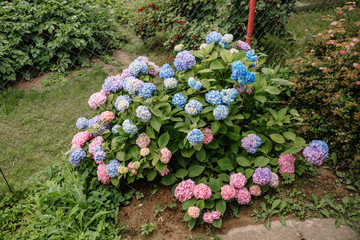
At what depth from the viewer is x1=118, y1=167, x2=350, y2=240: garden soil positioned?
85.1 inches

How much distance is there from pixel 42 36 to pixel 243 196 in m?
4.12

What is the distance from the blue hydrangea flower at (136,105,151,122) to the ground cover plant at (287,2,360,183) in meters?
1.49

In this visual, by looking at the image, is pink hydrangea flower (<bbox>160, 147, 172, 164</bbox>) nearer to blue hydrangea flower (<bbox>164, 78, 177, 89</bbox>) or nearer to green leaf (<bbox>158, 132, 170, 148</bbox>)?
green leaf (<bbox>158, 132, 170, 148</bbox>)

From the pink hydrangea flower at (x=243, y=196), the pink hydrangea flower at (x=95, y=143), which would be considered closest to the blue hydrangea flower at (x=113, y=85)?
the pink hydrangea flower at (x=95, y=143)

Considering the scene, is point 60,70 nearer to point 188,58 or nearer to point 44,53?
point 44,53

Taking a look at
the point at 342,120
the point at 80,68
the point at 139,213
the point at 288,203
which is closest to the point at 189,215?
the point at 139,213

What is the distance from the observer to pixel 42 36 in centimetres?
451

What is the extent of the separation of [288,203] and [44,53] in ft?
13.6

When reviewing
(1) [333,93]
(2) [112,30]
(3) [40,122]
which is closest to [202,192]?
(1) [333,93]

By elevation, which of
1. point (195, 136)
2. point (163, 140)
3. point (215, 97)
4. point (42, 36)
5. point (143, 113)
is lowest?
point (163, 140)

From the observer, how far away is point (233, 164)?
236 centimetres

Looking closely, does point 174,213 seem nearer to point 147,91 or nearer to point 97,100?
point 147,91

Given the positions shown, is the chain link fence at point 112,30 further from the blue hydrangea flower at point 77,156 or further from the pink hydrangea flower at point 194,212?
the pink hydrangea flower at point 194,212

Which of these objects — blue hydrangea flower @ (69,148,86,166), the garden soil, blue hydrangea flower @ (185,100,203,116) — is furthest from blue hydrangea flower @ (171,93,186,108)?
blue hydrangea flower @ (69,148,86,166)
